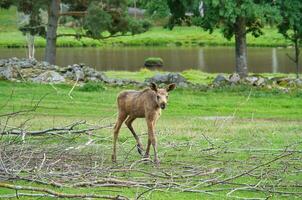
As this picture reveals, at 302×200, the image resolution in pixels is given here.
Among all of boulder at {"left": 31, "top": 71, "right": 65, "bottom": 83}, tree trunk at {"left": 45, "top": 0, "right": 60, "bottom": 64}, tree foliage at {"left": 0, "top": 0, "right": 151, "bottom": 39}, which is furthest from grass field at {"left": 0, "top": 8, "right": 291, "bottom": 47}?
boulder at {"left": 31, "top": 71, "right": 65, "bottom": 83}

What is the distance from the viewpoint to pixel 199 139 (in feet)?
51.8

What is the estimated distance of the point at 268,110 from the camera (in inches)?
921

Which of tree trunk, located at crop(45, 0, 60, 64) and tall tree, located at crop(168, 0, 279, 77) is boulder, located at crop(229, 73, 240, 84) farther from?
tree trunk, located at crop(45, 0, 60, 64)

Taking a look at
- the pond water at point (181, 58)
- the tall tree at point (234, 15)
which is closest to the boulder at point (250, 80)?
the tall tree at point (234, 15)

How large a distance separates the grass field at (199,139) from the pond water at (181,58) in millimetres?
30176

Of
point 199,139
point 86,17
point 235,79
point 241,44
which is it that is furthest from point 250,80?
point 199,139

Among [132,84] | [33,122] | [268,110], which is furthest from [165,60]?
[33,122]

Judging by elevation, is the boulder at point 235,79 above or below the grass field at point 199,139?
above

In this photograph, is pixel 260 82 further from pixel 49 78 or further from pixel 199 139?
pixel 199 139

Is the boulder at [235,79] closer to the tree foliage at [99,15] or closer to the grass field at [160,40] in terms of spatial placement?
the tree foliage at [99,15]

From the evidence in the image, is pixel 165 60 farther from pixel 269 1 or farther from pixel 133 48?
pixel 269 1

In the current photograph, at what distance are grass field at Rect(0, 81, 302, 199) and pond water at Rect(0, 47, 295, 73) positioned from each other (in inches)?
1188

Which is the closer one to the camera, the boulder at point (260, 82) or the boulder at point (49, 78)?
the boulder at point (260, 82)

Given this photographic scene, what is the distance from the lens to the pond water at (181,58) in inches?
2315
